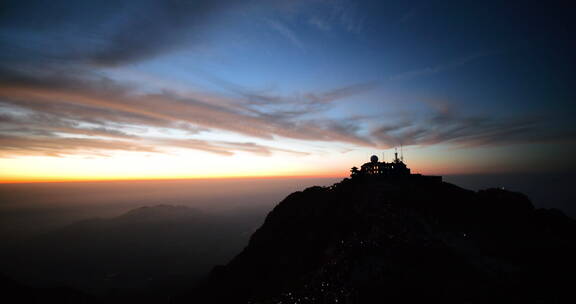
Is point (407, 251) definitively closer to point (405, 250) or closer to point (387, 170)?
point (405, 250)

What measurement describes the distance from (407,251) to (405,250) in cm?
24

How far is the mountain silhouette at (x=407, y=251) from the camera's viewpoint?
22.8 meters

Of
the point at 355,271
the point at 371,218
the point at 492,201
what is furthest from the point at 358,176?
the point at 355,271

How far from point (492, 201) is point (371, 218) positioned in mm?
27275

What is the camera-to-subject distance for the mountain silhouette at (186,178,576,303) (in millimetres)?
22828

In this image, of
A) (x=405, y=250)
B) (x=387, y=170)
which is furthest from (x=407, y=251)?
(x=387, y=170)

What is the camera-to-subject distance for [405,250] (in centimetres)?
2717

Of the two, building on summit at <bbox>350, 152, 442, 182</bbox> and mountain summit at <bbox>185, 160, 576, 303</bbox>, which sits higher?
building on summit at <bbox>350, 152, 442, 182</bbox>

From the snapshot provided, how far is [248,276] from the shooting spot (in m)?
47.8

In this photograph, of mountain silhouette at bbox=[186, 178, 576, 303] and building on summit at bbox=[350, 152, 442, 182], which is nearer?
mountain silhouette at bbox=[186, 178, 576, 303]

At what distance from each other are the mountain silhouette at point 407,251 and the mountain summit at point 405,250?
0.42ft

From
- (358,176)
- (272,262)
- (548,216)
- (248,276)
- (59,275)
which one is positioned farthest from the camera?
(59,275)

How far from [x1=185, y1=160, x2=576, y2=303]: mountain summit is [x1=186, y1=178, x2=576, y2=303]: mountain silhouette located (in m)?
0.13

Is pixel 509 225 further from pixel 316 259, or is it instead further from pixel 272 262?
pixel 272 262
